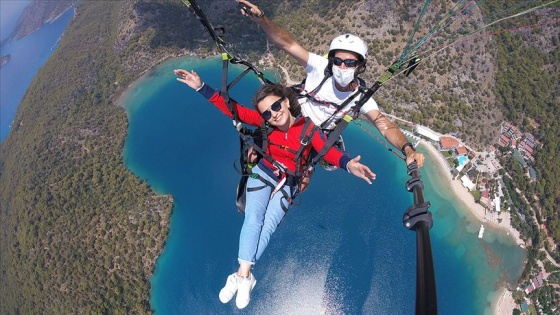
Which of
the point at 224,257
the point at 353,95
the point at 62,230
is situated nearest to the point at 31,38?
the point at 62,230

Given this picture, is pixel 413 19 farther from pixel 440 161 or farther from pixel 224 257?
pixel 224 257

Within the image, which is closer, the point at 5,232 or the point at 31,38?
the point at 5,232

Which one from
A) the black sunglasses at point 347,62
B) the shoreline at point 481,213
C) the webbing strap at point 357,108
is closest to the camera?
the webbing strap at point 357,108

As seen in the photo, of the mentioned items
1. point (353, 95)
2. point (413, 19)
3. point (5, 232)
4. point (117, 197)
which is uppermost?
point (353, 95)

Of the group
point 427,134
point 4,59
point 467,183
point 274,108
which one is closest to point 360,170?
point 274,108

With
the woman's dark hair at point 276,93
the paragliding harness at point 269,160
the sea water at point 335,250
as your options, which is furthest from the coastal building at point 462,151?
the woman's dark hair at point 276,93

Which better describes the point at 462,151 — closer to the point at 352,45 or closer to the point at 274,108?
the point at 352,45

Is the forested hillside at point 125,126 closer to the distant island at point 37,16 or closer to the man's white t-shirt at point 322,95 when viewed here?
the man's white t-shirt at point 322,95
